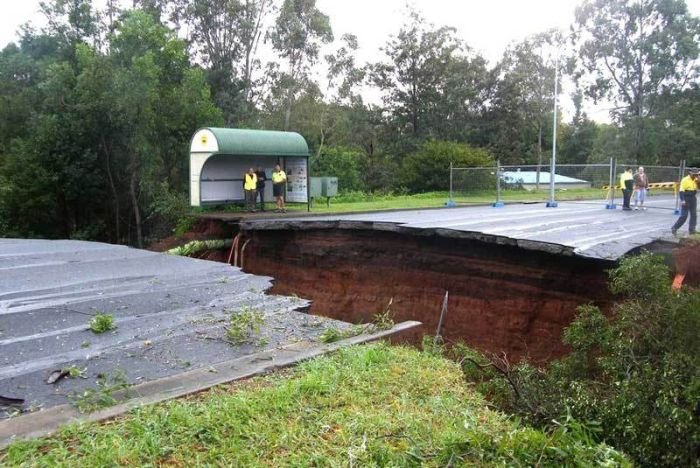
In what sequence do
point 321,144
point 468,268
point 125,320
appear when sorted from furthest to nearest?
point 321,144 → point 468,268 → point 125,320

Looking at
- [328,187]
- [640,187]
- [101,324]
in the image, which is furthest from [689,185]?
[328,187]

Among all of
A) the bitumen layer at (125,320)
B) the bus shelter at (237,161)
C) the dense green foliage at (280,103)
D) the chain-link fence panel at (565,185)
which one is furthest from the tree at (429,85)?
the bitumen layer at (125,320)

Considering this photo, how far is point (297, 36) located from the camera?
36125 millimetres

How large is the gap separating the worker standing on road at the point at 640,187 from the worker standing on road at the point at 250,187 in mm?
13054

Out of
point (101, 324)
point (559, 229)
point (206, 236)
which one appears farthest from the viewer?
point (206, 236)

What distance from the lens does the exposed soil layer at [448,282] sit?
1080cm

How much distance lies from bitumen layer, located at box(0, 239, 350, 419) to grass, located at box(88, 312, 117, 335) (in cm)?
7

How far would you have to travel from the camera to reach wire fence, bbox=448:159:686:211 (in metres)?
22.7

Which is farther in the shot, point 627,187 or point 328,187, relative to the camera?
point 328,187

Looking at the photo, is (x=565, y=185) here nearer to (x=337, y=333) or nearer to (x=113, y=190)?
(x=113, y=190)

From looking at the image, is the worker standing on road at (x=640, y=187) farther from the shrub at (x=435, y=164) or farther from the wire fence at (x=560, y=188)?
the shrub at (x=435, y=164)

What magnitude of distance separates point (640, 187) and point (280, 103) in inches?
1019

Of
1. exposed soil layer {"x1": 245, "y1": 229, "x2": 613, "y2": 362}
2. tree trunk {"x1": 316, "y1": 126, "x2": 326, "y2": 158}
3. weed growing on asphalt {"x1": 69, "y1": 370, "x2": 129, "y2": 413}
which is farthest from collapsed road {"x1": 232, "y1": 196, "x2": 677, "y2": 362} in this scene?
tree trunk {"x1": 316, "y1": 126, "x2": 326, "y2": 158}

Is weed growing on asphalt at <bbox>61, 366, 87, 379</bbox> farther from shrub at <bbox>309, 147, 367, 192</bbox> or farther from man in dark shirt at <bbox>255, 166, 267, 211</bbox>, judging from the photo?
shrub at <bbox>309, 147, 367, 192</bbox>
